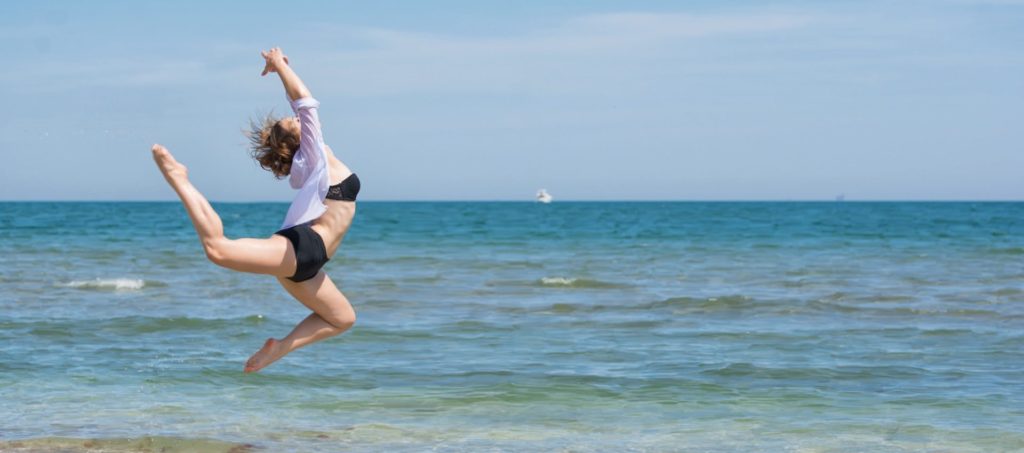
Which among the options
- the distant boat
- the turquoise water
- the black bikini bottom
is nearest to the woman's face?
the black bikini bottom

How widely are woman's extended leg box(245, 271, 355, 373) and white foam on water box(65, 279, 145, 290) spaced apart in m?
14.5

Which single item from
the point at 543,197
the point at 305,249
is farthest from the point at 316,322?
the point at 543,197

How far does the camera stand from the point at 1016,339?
47.6 feet

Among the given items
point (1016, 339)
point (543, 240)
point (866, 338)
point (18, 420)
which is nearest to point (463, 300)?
point (866, 338)

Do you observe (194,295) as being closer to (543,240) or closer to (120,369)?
(120,369)

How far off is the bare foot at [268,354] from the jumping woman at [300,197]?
4 centimetres

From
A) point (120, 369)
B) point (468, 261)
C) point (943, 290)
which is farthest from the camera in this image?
point (468, 261)

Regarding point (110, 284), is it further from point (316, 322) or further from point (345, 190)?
point (345, 190)

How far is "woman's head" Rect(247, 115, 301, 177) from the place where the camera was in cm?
688

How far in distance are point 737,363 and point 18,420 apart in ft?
→ 22.6

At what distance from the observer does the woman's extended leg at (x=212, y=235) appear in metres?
6.24

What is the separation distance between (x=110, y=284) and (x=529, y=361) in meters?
11.2

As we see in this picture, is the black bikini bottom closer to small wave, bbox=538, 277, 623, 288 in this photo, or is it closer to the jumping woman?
the jumping woman

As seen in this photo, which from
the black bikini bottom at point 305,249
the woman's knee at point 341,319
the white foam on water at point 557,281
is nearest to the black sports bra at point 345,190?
the black bikini bottom at point 305,249
